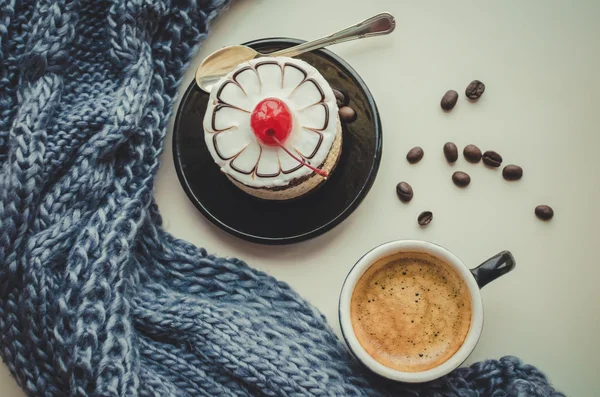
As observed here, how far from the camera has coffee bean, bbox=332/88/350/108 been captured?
3.48 feet

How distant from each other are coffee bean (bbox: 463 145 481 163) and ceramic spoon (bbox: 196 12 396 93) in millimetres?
238

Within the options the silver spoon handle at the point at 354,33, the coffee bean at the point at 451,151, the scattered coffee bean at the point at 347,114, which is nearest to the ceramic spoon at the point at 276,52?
the silver spoon handle at the point at 354,33

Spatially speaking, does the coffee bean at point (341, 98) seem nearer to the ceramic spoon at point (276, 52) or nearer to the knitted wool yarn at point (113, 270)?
the ceramic spoon at point (276, 52)

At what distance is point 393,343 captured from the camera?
1005 millimetres

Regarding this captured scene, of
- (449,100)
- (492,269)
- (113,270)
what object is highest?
(449,100)

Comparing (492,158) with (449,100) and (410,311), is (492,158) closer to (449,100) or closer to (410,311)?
(449,100)

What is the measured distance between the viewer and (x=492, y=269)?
97cm

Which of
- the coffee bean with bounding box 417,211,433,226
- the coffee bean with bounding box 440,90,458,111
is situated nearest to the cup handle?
the coffee bean with bounding box 417,211,433,226

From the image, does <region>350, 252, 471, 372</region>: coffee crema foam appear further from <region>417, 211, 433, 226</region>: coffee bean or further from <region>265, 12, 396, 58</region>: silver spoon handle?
<region>265, 12, 396, 58</region>: silver spoon handle

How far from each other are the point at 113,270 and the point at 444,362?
54cm

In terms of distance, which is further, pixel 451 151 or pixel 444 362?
pixel 451 151

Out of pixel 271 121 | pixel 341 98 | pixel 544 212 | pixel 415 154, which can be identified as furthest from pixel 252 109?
pixel 544 212

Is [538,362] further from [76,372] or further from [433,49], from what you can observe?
[76,372]

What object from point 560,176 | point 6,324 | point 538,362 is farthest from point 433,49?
point 6,324
